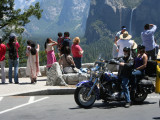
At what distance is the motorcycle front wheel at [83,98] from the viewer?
9.23 metres

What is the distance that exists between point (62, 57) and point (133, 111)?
19.6 feet

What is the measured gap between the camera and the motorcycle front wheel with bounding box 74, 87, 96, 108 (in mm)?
9227

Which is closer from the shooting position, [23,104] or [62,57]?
[23,104]

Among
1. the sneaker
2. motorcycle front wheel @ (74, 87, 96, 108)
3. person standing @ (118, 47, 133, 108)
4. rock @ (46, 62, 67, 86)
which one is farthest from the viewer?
rock @ (46, 62, 67, 86)

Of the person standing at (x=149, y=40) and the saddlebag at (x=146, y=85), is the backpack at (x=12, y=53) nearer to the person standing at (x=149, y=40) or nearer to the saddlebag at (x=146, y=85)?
the person standing at (x=149, y=40)

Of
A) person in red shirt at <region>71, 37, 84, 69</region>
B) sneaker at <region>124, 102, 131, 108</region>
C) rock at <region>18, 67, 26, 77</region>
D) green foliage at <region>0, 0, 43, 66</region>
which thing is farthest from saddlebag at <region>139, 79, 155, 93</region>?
green foliage at <region>0, 0, 43, 66</region>

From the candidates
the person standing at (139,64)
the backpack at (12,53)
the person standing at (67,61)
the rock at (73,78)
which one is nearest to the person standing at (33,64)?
the backpack at (12,53)

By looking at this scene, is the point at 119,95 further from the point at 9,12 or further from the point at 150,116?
the point at 9,12

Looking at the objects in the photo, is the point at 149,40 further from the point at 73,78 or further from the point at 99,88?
the point at 99,88

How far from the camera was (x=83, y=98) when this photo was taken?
366 inches

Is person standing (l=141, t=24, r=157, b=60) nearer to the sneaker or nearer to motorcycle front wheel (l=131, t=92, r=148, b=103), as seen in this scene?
motorcycle front wheel (l=131, t=92, r=148, b=103)

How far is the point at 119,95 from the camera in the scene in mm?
9586

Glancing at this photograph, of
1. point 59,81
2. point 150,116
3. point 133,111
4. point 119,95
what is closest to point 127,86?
point 119,95

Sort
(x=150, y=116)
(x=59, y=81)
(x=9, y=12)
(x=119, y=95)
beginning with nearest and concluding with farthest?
(x=150, y=116), (x=119, y=95), (x=59, y=81), (x=9, y=12)
